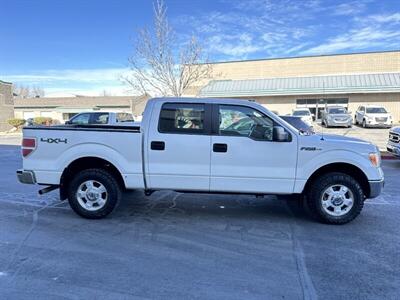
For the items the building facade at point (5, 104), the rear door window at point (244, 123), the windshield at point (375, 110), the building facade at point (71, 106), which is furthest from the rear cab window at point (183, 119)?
the building facade at point (71, 106)

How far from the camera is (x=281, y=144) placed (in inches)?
196

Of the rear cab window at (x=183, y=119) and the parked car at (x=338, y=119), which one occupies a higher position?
the rear cab window at (x=183, y=119)

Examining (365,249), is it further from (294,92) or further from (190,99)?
(294,92)

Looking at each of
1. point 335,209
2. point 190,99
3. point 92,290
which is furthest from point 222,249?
point 190,99

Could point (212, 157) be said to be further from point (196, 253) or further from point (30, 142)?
point (30, 142)

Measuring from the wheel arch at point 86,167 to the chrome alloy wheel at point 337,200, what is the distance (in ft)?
10.4

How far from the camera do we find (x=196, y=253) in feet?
13.6

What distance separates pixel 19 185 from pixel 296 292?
6809 mm

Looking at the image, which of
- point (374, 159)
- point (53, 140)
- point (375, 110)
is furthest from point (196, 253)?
point (375, 110)

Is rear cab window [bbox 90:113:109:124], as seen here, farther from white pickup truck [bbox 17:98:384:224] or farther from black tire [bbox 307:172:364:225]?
black tire [bbox 307:172:364:225]

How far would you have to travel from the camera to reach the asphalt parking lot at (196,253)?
330 cm

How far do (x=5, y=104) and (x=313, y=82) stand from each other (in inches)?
1348

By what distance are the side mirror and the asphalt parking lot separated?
1328 mm

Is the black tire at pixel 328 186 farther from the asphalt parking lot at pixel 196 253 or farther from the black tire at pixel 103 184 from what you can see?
the black tire at pixel 103 184
